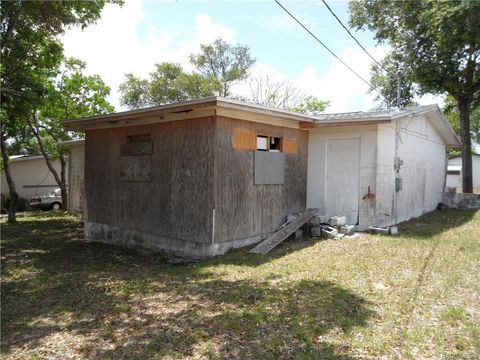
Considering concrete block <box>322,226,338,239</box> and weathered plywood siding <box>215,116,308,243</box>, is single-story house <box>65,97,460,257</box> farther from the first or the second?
concrete block <box>322,226,338,239</box>

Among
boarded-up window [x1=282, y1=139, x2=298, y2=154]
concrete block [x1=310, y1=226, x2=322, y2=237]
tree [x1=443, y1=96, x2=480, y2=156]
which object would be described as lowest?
concrete block [x1=310, y1=226, x2=322, y2=237]

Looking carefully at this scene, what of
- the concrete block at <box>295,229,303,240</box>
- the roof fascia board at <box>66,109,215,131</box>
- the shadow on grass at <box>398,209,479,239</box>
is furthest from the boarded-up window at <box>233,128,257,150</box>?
the shadow on grass at <box>398,209,479,239</box>

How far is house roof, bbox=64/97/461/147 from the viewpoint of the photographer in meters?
7.22

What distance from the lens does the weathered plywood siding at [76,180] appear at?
54.2ft

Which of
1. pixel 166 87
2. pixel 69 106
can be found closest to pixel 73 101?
pixel 69 106

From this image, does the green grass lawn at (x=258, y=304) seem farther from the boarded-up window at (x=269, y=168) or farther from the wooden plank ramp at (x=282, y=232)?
the boarded-up window at (x=269, y=168)

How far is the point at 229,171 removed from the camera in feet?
25.5

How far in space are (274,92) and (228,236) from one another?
23.1 m

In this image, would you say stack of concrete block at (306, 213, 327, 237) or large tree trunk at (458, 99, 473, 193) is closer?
stack of concrete block at (306, 213, 327, 237)

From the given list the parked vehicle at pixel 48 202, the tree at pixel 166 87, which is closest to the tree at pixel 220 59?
the tree at pixel 166 87

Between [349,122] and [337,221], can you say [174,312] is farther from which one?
[349,122]

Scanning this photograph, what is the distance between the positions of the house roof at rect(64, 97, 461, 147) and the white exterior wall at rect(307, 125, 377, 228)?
0.40 metres

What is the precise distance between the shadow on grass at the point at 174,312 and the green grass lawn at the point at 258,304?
19mm

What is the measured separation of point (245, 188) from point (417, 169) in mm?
7614
